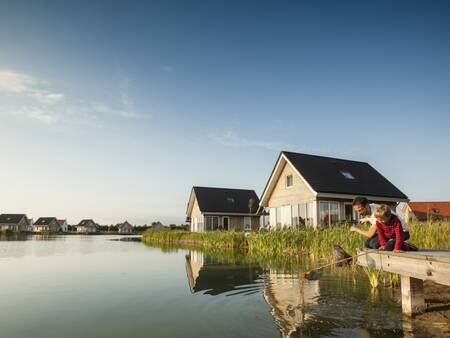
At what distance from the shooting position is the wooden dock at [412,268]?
5199mm

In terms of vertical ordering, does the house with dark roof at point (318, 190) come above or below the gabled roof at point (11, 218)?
above

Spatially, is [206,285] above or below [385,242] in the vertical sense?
below

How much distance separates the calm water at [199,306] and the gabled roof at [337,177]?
12053 millimetres

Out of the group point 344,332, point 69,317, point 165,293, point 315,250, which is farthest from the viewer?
point 315,250

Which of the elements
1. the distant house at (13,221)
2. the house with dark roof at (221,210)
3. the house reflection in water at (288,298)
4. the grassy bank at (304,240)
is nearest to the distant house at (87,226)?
the distant house at (13,221)

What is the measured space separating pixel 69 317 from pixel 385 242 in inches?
232

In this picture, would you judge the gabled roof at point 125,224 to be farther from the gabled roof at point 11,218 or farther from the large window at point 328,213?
the large window at point 328,213

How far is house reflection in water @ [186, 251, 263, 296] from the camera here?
975 centimetres

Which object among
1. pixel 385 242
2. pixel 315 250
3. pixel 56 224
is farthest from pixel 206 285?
pixel 56 224

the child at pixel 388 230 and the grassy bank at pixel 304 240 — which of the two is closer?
the child at pixel 388 230

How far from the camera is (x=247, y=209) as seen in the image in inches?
1635

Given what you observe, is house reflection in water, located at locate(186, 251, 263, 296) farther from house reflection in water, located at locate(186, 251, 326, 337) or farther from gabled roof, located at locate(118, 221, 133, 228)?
gabled roof, located at locate(118, 221, 133, 228)

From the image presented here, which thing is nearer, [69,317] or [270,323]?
[270,323]

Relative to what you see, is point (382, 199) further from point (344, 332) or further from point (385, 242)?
point (344, 332)
